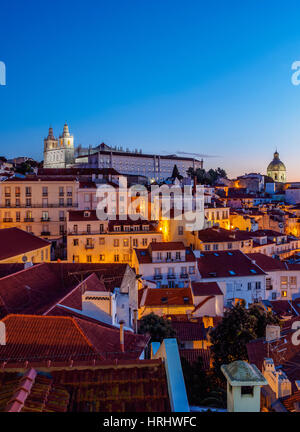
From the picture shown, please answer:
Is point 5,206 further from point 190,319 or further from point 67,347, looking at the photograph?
point 67,347

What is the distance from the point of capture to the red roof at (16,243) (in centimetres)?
2705

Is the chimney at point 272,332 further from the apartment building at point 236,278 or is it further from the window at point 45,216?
the window at point 45,216

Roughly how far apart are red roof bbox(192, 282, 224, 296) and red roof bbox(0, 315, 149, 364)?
1444cm

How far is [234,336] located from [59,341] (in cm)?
754

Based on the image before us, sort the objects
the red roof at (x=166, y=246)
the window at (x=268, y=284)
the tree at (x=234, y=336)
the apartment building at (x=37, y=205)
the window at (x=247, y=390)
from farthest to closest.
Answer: the apartment building at (x=37, y=205) → the window at (x=268, y=284) → the red roof at (x=166, y=246) → the tree at (x=234, y=336) → the window at (x=247, y=390)

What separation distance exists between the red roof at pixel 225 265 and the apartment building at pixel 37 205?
1692 cm

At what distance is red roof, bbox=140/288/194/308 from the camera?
24922mm

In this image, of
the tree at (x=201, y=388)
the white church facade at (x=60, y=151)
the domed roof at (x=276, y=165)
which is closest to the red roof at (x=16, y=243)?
the tree at (x=201, y=388)

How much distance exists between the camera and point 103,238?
114ft

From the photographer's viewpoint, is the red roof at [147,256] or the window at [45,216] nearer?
the red roof at [147,256]

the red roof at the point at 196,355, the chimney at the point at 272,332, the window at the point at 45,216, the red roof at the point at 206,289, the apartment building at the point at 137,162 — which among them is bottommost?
the red roof at the point at 196,355

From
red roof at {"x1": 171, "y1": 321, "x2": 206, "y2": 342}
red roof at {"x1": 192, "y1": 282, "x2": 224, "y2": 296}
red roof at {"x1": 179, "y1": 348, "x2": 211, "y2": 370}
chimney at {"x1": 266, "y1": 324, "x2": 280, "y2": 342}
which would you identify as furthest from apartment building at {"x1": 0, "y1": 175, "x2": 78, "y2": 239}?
chimney at {"x1": 266, "y1": 324, "x2": 280, "y2": 342}

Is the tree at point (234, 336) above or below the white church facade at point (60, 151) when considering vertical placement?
below

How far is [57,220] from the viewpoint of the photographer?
40.7 metres
